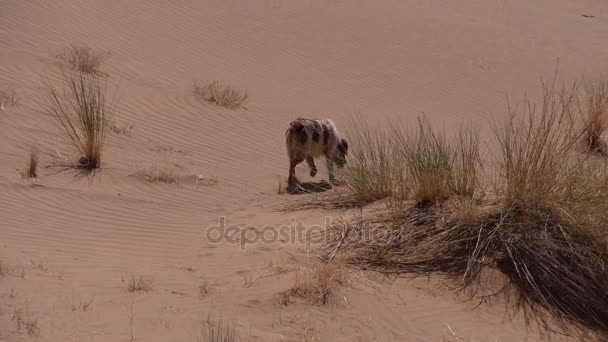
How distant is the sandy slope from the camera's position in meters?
5.50

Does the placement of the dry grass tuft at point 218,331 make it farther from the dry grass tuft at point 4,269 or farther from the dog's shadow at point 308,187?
the dog's shadow at point 308,187

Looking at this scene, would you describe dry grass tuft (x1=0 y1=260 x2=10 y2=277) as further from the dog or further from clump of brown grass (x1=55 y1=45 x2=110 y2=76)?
clump of brown grass (x1=55 y1=45 x2=110 y2=76)

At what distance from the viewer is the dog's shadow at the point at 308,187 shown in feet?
29.2

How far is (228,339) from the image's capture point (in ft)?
16.2

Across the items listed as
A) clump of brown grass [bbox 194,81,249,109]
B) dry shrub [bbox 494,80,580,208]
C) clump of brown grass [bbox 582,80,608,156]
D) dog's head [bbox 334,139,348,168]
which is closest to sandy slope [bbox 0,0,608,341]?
clump of brown grass [bbox 194,81,249,109]

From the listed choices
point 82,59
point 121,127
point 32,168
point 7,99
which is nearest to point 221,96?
point 82,59

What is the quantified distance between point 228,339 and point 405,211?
2.40 metres

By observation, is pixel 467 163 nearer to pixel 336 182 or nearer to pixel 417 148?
pixel 417 148

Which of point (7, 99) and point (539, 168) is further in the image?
point (7, 99)

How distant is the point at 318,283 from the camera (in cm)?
577

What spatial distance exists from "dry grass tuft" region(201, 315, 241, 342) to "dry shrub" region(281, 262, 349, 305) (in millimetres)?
562

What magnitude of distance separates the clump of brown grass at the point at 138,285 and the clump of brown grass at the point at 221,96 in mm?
7206

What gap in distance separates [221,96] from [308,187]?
402cm

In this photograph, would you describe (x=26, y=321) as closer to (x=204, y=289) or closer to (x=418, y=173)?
(x=204, y=289)
